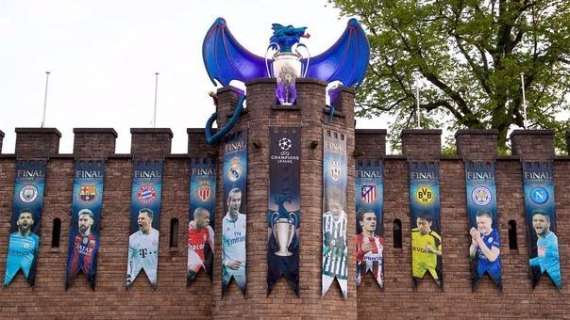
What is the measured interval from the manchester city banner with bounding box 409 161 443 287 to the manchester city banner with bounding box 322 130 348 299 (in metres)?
1.74

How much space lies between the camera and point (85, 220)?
16859 mm

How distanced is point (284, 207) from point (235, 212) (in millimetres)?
1035

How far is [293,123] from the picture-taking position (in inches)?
624

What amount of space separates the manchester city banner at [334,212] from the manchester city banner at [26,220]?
241 inches

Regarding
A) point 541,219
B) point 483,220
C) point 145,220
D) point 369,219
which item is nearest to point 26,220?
point 145,220

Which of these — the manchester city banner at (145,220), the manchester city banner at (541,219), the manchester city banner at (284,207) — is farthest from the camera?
the manchester city banner at (145,220)

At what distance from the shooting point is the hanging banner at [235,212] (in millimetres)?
15477

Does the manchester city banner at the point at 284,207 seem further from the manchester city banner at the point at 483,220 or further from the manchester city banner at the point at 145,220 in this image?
the manchester city banner at the point at 483,220

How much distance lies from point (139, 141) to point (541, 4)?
1354 cm

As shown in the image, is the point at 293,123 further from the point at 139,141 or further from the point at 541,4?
the point at 541,4

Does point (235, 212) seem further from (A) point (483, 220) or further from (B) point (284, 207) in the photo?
(A) point (483, 220)

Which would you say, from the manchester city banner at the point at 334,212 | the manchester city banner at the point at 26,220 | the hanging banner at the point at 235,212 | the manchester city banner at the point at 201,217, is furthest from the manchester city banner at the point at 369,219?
the manchester city banner at the point at 26,220

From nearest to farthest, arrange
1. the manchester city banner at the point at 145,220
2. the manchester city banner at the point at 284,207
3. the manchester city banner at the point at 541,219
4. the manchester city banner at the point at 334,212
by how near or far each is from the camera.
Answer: the manchester city banner at the point at 284,207 < the manchester city banner at the point at 334,212 < the manchester city banner at the point at 541,219 < the manchester city banner at the point at 145,220

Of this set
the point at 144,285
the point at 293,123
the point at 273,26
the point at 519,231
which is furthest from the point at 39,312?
the point at 519,231
